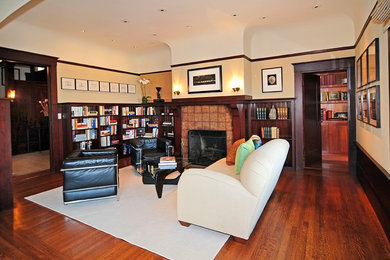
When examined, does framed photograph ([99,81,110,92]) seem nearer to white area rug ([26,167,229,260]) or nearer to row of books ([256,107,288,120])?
white area rug ([26,167,229,260])

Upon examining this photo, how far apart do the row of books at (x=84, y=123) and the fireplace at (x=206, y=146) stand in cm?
251

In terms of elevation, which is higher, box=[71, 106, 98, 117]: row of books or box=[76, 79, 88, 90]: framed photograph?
box=[76, 79, 88, 90]: framed photograph

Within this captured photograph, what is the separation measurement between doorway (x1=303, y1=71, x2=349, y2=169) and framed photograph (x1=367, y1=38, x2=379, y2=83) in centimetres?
267

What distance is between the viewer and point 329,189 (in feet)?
13.0

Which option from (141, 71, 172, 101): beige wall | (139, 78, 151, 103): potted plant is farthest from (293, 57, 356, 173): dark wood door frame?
(139, 78, 151, 103): potted plant

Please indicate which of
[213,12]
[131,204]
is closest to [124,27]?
[213,12]

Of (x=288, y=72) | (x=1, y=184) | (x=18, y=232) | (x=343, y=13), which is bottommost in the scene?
(x=18, y=232)

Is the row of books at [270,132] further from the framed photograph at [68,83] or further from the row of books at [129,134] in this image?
the framed photograph at [68,83]

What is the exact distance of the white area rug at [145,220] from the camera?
91.4 inches

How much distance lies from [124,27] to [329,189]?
516 centimetres

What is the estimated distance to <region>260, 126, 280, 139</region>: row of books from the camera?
5547mm

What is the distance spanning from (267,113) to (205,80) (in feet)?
5.62

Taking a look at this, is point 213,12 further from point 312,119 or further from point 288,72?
point 312,119

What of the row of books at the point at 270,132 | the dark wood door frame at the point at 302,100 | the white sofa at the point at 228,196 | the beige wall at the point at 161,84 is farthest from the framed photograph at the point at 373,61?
the beige wall at the point at 161,84
